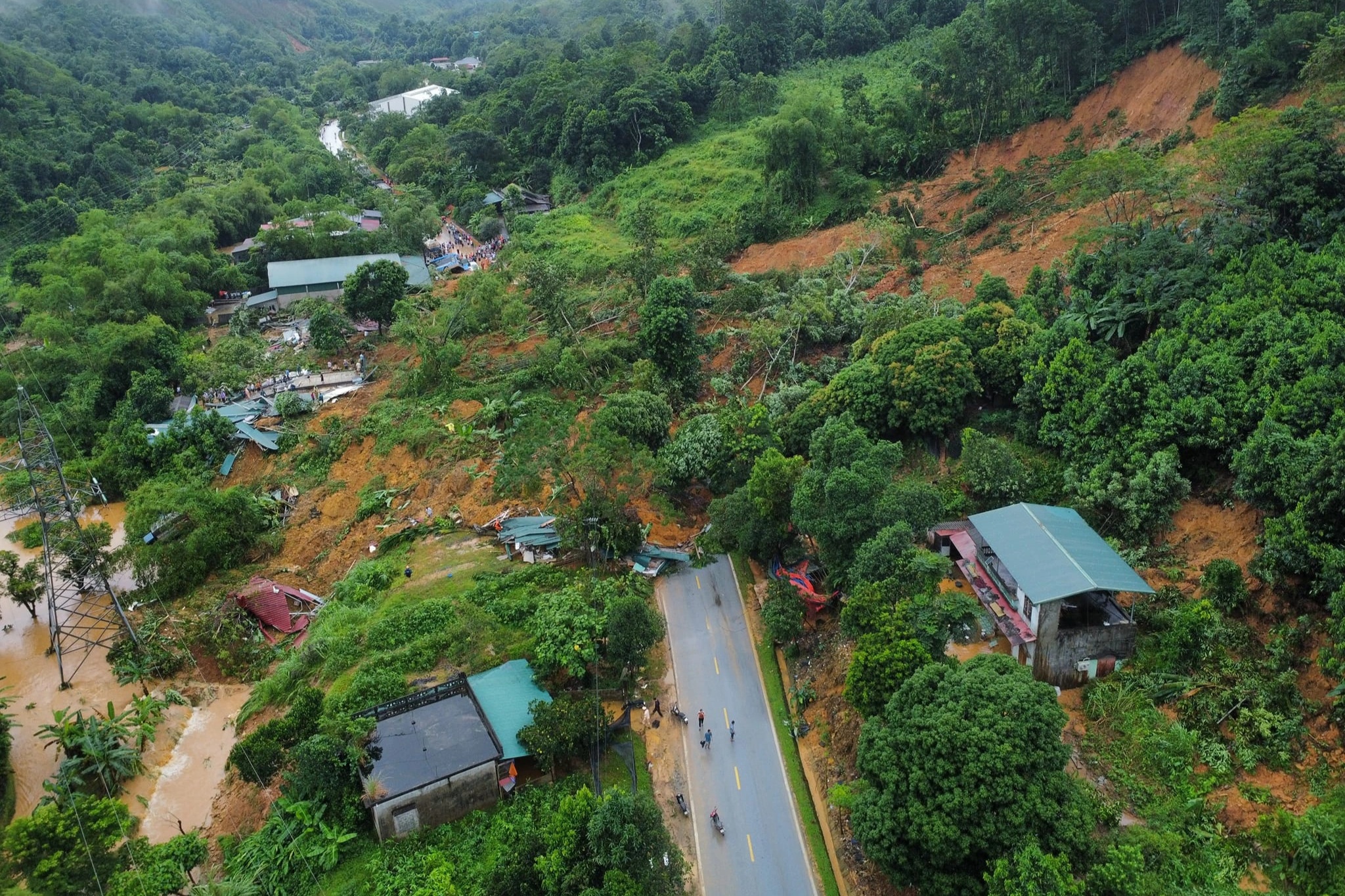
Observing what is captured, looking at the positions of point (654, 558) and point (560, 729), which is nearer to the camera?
point (560, 729)

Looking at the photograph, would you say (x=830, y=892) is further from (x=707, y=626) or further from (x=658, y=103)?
(x=658, y=103)

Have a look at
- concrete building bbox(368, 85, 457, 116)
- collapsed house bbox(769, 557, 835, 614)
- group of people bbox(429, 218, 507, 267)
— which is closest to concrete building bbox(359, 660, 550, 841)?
collapsed house bbox(769, 557, 835, 614)

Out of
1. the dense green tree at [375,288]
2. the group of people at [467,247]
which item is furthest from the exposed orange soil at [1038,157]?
the group of people at [467,247]

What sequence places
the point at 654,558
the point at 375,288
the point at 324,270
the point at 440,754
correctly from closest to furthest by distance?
the point at 440,754
the point at 654,558
the point at 375,288
the point at 324,270

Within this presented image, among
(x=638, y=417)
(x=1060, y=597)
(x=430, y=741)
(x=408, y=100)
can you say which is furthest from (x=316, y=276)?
(x=408, y=100)

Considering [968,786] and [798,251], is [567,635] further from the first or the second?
[798,251]

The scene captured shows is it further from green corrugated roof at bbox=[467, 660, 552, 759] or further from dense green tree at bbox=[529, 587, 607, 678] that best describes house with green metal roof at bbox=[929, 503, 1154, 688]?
green corrugated roof at bbox=[467, 660, 552, 759]
